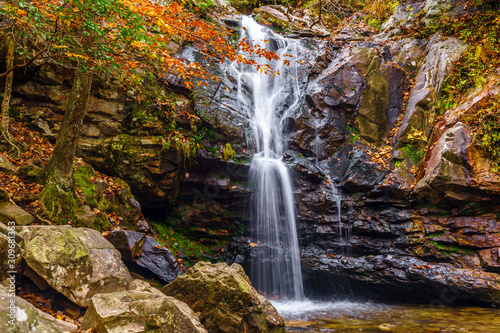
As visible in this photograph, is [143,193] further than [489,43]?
No

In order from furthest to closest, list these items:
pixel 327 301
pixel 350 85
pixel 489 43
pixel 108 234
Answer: pixel 350 85
pixel 489 43
pixel 327 301
pixel 108 234

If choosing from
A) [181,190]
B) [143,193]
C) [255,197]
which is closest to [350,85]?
[255,197]

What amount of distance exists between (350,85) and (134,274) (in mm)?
9546

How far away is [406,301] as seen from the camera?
724 centimetres

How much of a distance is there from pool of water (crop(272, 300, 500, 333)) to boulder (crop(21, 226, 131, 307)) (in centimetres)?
355

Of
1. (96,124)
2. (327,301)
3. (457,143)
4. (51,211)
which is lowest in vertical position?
(327,301)

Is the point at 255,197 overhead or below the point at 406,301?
overhead

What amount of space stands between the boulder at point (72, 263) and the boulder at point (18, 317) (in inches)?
58.3

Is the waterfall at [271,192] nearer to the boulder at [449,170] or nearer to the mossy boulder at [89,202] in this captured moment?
the mossy boulder at [89,202]

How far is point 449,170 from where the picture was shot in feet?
23.5

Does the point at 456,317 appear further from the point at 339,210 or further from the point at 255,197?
the point at 255,197

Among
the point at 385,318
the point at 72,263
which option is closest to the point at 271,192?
the point at 385,318

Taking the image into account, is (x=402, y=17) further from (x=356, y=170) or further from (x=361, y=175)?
(x=361, y=175)

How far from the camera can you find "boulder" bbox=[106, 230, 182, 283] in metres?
5.66
